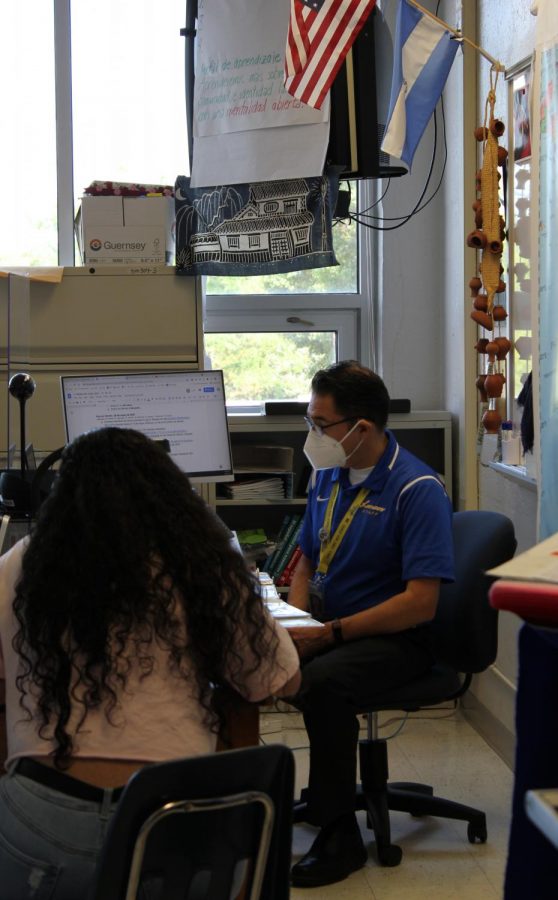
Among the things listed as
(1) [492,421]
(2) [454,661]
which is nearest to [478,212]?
(1) [492,421]

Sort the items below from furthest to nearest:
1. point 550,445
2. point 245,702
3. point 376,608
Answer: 1. point 376,608
2. point 550,445
3. point 245,702

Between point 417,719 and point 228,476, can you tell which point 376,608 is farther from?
point 417,719

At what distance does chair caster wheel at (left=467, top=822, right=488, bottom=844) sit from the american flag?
201cm

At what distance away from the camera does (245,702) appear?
1.76 meters

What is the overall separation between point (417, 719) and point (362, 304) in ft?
5.24

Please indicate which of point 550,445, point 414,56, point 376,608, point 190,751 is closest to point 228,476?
point 376,608

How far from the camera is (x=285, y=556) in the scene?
3961 millimetres

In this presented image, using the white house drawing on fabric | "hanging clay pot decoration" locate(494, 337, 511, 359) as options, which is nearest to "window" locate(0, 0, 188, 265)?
the white house drawing on fabric

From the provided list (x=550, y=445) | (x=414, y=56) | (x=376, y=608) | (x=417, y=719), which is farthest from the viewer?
(x=417, y=719)

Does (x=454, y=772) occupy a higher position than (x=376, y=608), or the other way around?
(x=376, y=608)

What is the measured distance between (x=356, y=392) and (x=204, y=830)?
1512mm

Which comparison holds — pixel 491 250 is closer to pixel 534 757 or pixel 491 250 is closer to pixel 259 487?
pixel 259 487

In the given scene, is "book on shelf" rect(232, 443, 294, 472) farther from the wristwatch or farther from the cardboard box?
the wristwatch

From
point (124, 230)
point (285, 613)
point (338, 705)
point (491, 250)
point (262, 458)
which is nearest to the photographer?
point (285, 613)
